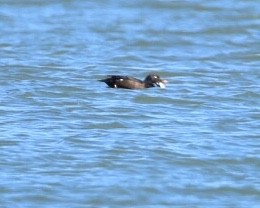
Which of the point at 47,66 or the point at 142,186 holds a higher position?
the point at 47,66

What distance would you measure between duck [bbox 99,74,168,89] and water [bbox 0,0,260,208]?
0.36 ft

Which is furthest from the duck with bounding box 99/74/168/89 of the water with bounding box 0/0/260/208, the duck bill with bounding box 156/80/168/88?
the water with bounding box 0/0/260/208

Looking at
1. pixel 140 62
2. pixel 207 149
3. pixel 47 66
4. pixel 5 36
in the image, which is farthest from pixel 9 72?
pixel 207 149

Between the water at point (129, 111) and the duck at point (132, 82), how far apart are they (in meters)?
0.11

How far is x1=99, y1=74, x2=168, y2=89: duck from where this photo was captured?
16141 millimetres

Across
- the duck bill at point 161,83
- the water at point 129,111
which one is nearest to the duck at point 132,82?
the duck bill at point 161,83

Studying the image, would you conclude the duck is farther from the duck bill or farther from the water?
the water

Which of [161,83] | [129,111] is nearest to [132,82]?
[161,83]

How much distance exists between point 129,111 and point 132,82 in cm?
134

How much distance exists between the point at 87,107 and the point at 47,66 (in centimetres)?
298

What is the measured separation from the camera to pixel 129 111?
48.9 feet

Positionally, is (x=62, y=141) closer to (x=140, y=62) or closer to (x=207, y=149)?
(x=207, y=149)

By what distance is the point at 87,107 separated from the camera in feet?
49.5

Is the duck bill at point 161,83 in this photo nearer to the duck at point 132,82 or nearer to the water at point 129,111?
the duck at point 132,82
